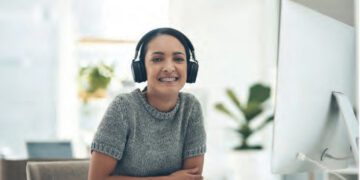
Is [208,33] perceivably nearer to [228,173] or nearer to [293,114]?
[228,173]

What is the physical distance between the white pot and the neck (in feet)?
9.55

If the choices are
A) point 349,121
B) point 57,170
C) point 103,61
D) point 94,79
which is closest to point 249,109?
point 94,79

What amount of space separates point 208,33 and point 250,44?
44 cm

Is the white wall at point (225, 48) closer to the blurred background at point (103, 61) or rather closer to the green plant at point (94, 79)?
the blurred background at point (103, 61)

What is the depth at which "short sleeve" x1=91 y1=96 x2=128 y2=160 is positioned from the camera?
1512 millimetres

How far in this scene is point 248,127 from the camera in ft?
15.9

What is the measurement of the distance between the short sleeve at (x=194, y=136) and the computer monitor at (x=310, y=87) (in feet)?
0.59

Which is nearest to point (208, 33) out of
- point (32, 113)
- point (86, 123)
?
point (86, 123)

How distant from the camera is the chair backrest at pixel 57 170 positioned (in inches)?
72.4

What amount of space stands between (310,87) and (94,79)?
13.1 ft

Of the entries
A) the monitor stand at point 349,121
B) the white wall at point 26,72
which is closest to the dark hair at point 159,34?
the monitor stand at point 349,121

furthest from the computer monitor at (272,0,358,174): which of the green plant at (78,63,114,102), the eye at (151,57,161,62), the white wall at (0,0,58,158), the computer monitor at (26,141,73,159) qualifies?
the white wall at (0,0,58,158)

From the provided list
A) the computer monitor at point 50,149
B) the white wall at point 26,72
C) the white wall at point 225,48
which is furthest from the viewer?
the white wall at point 26,72

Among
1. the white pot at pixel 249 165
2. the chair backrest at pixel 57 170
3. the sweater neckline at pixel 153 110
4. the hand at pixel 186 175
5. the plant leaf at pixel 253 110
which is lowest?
the white pot at pixel 249 165
